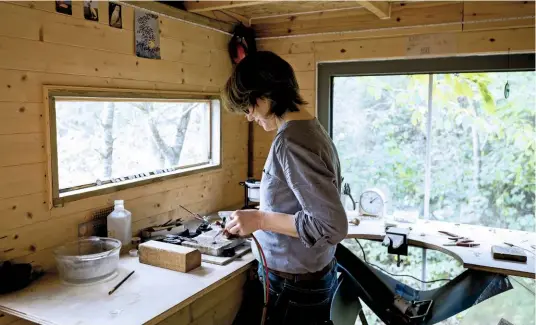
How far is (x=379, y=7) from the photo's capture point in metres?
2.52

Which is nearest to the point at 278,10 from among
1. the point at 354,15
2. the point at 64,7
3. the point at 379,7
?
the point at 354,15

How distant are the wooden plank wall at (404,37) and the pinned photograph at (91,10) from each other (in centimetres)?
137

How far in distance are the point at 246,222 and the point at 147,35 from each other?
1.18m

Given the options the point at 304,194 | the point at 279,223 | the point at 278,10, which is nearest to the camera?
the point at 304,194

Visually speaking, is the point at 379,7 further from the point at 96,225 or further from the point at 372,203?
the point at 96,225

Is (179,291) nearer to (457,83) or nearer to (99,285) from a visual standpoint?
(99,285)

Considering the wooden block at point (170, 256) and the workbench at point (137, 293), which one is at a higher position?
the wooden block at point (170, 256)

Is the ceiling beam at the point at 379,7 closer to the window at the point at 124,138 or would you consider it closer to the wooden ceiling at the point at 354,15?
the wooden ceiling at the point at 354,15

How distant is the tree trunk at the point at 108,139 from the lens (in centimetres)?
228

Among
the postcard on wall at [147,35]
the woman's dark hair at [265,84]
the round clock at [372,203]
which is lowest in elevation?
the round clock at [372,203]

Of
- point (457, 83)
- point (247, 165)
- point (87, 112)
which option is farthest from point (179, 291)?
point (457, 83)

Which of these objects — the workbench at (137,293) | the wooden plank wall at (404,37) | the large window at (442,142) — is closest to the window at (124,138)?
the workbench at (137,293)

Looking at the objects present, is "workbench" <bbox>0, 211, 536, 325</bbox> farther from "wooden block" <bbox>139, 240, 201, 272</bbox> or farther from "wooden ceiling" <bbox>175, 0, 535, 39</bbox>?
"wooden ceiling" <bbox>175, 0, 535, 39</bbox>

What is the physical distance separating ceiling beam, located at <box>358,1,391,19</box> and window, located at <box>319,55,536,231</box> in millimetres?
308
